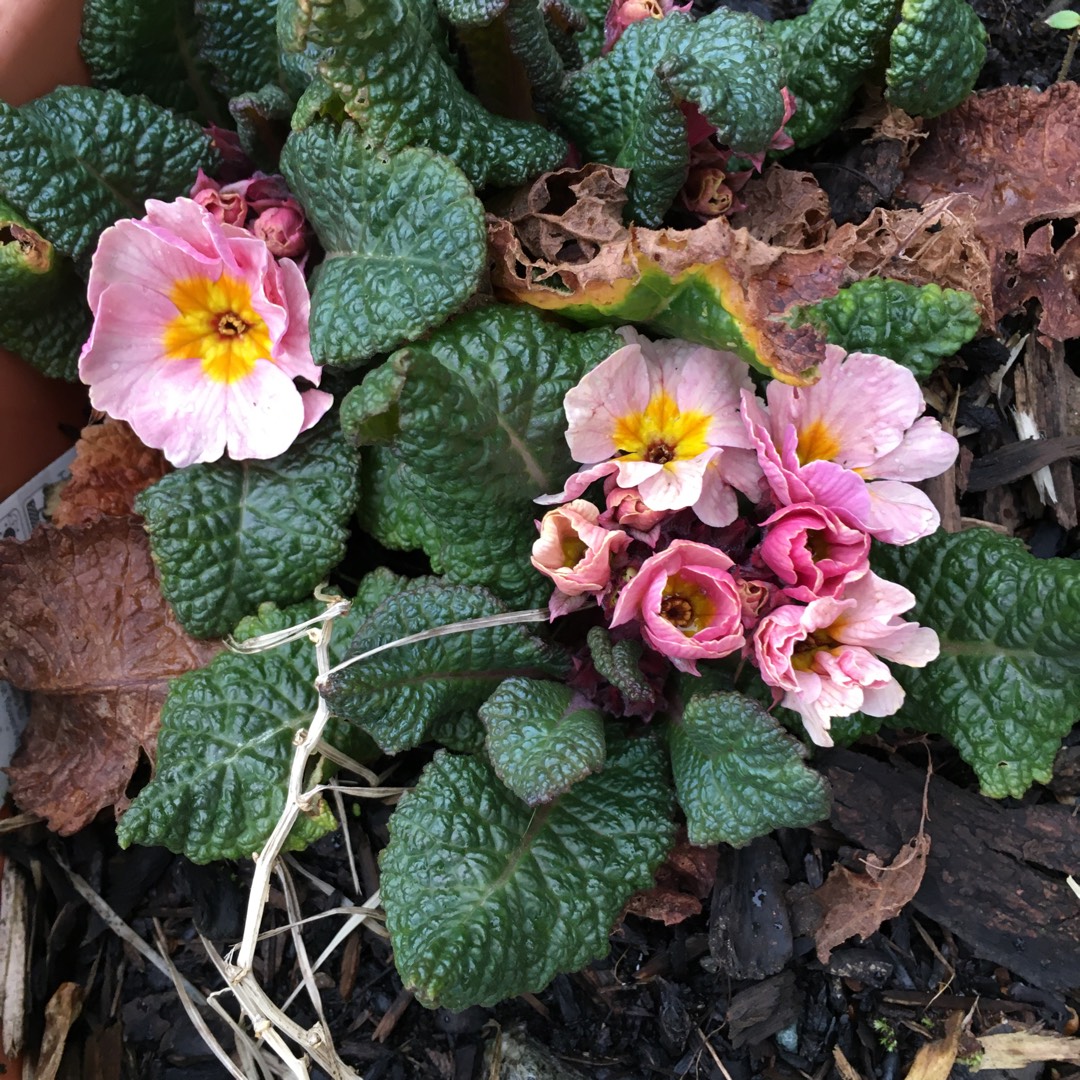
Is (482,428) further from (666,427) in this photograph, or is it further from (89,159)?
(89,159)

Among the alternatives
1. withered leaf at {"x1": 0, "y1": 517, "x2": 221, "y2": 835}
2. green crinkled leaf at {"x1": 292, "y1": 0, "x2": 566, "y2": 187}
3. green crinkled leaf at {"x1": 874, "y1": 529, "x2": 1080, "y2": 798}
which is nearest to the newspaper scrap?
withered leaf at {"x1": 0, "y1": 517, "x2": 221, "y2": 835}

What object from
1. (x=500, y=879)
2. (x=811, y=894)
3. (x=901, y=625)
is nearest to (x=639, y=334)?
(x=901, y=625)

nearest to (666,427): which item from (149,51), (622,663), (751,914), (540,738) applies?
(622,663)

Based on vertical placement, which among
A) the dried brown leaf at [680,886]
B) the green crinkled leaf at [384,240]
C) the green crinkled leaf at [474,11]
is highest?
the green crinkled leaf at [474,11]

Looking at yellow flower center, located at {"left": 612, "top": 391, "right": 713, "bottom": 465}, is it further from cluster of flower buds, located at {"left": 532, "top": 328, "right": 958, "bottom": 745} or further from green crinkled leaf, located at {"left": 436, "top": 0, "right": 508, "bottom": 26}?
green crinkled leaf, located at {"left": 436, "top": 0, "right": 508, "bottom": 26}

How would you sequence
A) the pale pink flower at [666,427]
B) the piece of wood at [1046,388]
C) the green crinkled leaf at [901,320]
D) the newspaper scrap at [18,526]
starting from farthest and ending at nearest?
the piece of wood at [1046,388]
the newspaper scrap at [18,526]
the green crinkled leaf at [901,320]
the pale pink flower at [666,427]

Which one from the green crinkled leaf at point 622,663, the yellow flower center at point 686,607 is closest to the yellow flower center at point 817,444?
the yellow flower center at point 686,607

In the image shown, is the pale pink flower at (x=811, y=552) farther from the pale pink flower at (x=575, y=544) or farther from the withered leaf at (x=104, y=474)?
the withered leaf at (x=104, y=474)
